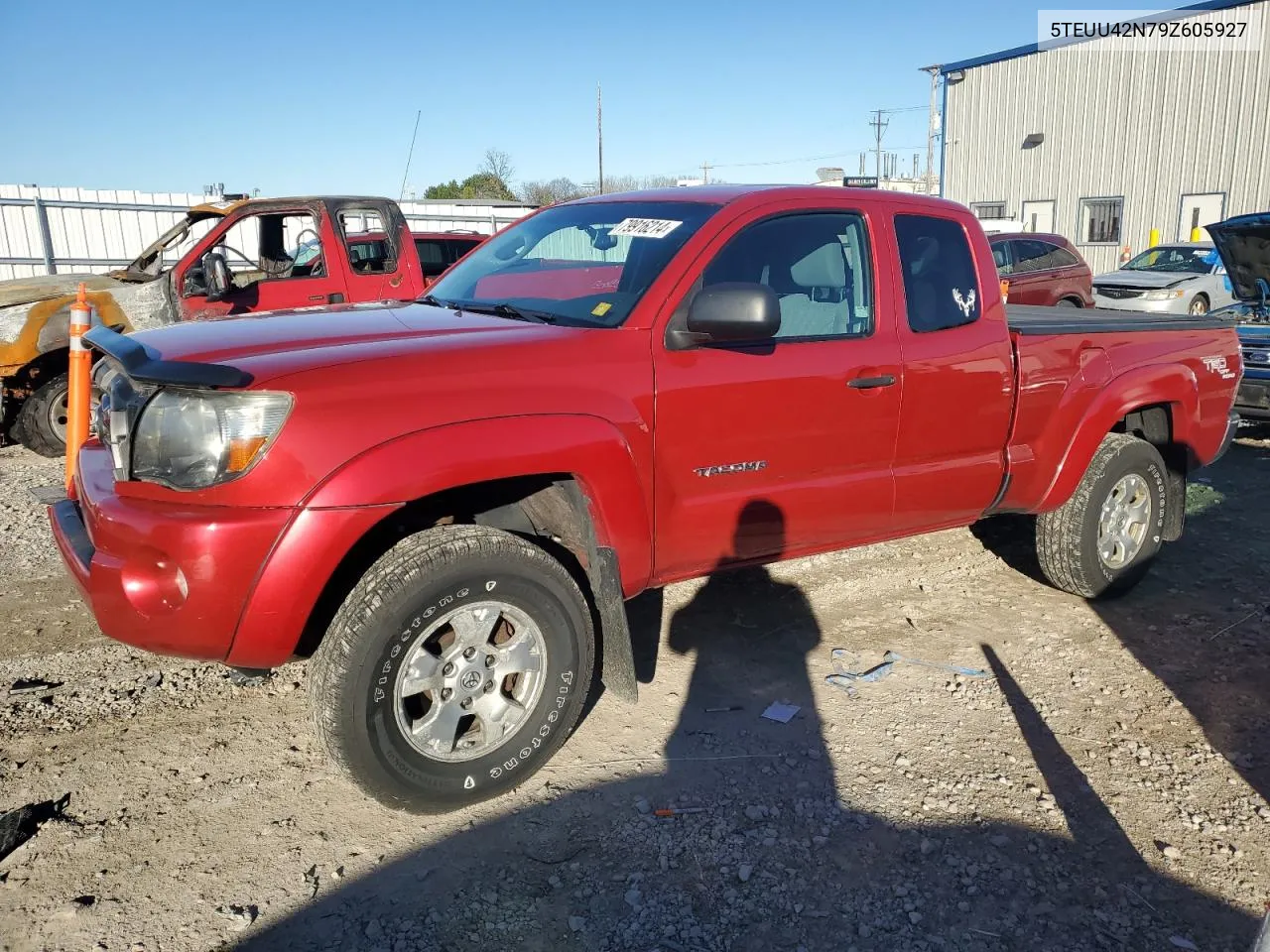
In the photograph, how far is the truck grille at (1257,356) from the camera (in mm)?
8062

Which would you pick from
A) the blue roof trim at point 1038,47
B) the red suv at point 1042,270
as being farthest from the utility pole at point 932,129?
the red suv at point 1042,270

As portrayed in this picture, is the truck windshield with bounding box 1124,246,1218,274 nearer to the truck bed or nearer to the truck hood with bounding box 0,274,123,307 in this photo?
the truck bed

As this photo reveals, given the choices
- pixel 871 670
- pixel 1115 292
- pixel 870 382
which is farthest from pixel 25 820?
pixel 1115 292

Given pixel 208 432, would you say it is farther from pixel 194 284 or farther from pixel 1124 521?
pixel 194 284

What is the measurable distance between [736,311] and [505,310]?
0.92m

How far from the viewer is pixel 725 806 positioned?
300 cm

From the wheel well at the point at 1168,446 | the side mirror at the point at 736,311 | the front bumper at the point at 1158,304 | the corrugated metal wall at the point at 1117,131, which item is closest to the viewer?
the side mirror at the point at 736,311

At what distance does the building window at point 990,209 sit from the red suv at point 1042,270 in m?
14.5

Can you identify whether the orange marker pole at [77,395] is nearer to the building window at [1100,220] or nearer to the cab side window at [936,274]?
the cab side window at [936,274]

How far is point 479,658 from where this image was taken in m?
2.90

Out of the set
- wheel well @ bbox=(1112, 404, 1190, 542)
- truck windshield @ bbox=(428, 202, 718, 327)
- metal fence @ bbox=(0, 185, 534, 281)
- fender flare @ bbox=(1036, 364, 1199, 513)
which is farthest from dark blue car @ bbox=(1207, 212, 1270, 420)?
metal fence @ bbox=(0, 185, 534, 281)

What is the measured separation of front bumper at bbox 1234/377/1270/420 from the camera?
784 cm

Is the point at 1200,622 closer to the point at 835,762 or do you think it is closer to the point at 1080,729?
the point at 1080,729

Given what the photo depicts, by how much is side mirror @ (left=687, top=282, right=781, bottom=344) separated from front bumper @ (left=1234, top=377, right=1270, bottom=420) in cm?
660
